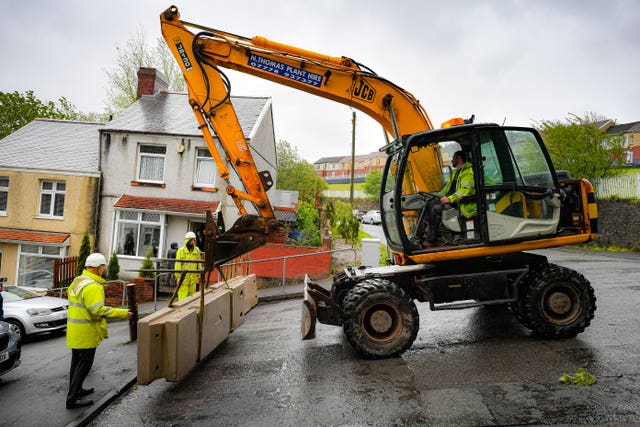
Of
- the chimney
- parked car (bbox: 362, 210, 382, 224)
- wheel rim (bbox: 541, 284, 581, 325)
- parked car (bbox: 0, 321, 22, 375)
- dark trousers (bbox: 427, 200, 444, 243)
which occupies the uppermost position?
the chimney

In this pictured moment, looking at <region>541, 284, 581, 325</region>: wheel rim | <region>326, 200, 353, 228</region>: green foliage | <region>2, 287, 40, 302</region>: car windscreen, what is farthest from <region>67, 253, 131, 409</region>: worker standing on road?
<region>326, 200, 353, 228</region>: green foliage

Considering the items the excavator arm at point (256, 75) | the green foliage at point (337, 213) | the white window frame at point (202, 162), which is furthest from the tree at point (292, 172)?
the excavator arm at point (256, 75)

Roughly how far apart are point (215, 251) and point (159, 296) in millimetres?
11021

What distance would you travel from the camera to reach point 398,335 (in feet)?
18.2

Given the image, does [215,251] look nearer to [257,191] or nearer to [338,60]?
[257,191]

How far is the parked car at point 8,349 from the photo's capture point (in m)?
6.51

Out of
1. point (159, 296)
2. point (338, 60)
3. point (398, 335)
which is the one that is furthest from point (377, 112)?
point (159, 296)

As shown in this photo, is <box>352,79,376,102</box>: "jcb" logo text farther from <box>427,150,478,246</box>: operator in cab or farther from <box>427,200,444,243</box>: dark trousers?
<box>427,200,444,243</box>: dark trousers

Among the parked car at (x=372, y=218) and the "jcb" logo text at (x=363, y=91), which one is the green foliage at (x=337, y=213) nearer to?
the "jcb" logo text at (x=363, y=91)

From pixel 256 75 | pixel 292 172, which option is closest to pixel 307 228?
pixel 256 75

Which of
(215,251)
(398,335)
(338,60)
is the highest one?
(338,60)

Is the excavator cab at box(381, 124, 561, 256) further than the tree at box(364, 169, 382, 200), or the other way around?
the tree at box(364, 169, 382, 200)

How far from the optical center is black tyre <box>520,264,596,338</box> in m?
5.70

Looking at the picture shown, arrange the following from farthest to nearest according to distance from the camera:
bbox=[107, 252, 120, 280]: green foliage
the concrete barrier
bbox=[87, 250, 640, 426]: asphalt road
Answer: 1. bbox=[107, 252, 120, 280]: green foliage
2. the concrete barrier
3. bbox=[87, 250, 640, 426]: asphalt road
